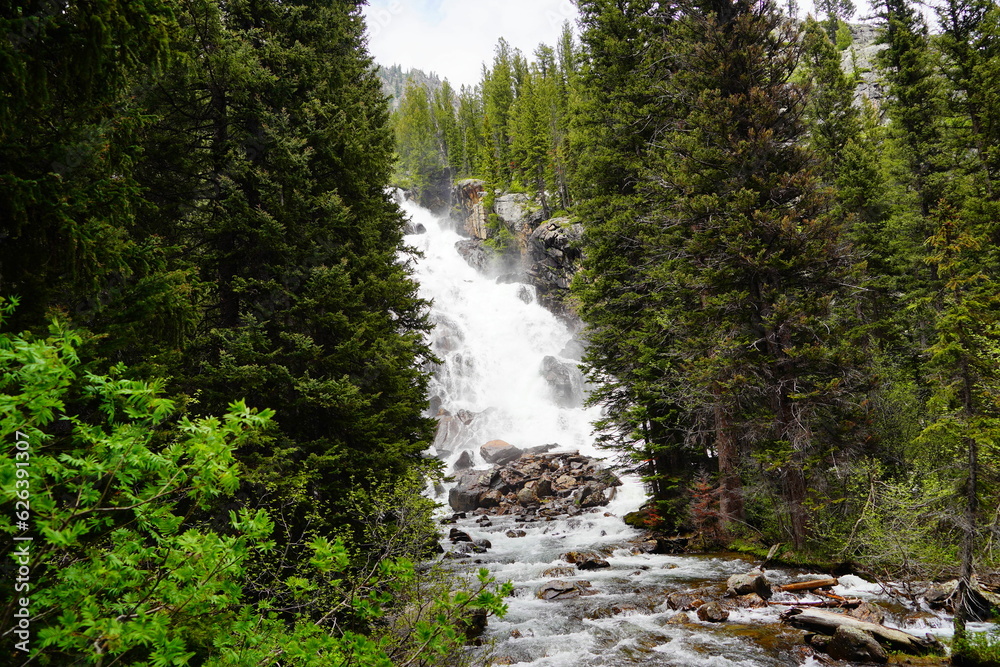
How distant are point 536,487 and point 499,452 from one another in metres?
6.40

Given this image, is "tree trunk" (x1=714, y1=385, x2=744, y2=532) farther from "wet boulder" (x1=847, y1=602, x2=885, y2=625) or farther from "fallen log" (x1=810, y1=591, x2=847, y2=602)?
"wet boulder" (x1=847, y1=602, x2=885, y2=625)

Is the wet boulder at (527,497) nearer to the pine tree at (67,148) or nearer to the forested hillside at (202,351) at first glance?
the forested hillside at (202,351)

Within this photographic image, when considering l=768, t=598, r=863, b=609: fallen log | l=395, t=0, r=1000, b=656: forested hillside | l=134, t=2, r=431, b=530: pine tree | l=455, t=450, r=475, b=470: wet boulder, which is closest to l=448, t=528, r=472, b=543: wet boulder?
l=395, t=0, r=1000, b=656: forested hillside

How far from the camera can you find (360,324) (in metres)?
9.54

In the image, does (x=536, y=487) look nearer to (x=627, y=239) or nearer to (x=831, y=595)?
(x=627, y=239)

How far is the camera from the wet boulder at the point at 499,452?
29.6 metres

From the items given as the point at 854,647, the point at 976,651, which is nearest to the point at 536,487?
the point at 854,647

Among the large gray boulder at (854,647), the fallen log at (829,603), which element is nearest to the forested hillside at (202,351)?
the large gray boulder at (854,647)

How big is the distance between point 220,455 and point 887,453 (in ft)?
47.3

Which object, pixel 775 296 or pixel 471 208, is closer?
pixel 775 296

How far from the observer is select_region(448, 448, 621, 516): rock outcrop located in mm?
21406

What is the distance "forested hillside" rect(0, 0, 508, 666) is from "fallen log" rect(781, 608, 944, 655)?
5192 millimetres

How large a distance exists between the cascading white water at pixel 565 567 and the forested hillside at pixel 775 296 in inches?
71.0

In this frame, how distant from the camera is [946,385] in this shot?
6.54m
